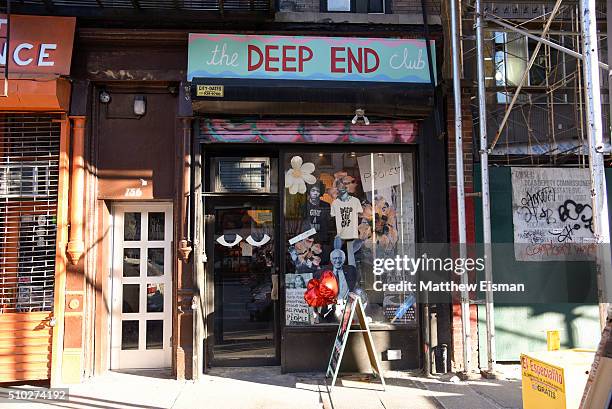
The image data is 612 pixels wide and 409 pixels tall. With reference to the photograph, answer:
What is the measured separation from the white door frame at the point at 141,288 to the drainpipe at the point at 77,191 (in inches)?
22.6

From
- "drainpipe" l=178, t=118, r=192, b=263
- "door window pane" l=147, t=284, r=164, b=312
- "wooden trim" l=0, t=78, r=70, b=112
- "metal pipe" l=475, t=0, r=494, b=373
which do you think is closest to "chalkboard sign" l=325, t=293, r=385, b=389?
"metal pipe" l=475, t=0, r=494, b=373

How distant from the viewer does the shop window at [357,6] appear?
7.47 m

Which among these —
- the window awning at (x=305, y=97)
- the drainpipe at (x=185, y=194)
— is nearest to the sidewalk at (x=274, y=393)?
the drainpipe at (x=185, y=194)

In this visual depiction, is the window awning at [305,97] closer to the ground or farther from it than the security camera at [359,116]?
farther from it

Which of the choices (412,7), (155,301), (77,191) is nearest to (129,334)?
(155,301)

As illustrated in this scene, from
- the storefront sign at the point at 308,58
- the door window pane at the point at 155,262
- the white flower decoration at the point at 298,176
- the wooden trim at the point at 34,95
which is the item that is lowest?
the door window pane at the point at 155,262

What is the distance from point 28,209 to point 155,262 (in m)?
1.80

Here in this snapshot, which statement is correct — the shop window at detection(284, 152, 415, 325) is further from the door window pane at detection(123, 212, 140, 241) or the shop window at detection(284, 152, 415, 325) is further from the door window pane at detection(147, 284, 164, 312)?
the door window pane at detection(123, 212, 140, 241)

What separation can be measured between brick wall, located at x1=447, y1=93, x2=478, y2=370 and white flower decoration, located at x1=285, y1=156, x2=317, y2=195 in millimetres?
1951

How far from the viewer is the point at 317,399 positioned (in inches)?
229

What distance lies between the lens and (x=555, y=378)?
3.62 metres

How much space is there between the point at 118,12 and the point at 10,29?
1383mm

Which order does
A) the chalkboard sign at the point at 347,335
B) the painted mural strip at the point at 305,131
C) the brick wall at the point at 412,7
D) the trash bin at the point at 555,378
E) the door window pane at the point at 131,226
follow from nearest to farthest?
the trash bin at the point at 555,378 → the chalkboard sign at the point at 347,335 → the painted mural strip at the point at 305,131 → the door window pane at the point at 131,226 → the brick wall at the point at 412,7

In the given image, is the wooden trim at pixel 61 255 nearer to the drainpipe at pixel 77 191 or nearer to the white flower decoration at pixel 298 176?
the drainpipe at pixel 77 191
